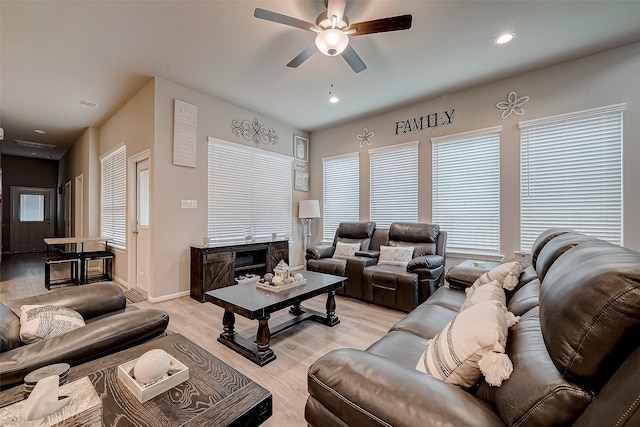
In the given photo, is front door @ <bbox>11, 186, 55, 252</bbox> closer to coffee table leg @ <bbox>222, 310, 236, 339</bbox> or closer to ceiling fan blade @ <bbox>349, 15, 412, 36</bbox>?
coffee table leg @ <bbox>222, 310, 236, 339</bbox>

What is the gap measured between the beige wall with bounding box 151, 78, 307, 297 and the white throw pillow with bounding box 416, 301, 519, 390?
11.9ft

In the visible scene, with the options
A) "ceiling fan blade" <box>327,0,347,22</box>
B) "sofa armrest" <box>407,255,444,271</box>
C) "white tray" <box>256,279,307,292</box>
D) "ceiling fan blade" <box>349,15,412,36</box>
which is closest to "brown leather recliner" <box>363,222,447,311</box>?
"sofa armrest" <box>407,255,444,271</box>

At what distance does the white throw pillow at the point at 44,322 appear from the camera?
4.24 ft

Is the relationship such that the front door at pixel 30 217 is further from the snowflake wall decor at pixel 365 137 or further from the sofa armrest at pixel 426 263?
the sofa armrest at pixel 426 263

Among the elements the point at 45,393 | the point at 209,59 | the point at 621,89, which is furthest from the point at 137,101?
the point at 621,89

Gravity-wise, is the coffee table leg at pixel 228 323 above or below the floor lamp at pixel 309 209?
below

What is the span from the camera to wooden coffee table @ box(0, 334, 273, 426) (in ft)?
2.90

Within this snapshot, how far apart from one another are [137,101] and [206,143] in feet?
3.89

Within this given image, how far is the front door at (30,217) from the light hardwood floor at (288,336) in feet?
19.2

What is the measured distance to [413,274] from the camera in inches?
130

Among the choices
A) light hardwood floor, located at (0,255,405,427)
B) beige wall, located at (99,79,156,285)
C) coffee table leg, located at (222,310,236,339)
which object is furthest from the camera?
beige wall, located at (99,79,156,285)

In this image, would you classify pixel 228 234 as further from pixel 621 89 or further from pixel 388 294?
pixel 621 89

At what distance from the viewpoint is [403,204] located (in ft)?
15.0

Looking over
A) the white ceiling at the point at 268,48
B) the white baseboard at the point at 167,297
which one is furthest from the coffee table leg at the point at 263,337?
the white ceiling at the point at 268,48
